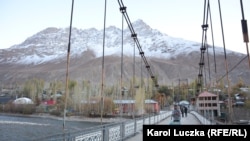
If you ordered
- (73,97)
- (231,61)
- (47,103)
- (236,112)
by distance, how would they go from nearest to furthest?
(236,112), (73,97), (47,103), (231,61)

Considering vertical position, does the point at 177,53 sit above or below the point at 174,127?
above

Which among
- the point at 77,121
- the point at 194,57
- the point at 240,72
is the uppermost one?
the point at 194,57

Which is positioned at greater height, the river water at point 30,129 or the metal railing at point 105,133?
the metal railing at point 105,133

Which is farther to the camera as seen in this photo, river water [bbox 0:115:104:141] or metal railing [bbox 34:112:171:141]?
river water [bbox 0:115:104:141]

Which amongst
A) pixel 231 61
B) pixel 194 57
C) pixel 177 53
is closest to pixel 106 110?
pixel 231 61

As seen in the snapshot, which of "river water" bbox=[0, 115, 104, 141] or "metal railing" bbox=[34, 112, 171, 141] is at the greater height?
"metal railing" bbox=[34, 112, 171, 141]

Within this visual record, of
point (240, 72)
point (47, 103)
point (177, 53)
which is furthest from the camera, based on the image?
point (177, 53)

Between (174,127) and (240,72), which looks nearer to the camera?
(174,127)

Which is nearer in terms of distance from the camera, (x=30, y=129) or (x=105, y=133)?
(x=105, y=133)

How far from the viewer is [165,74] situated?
152 metres

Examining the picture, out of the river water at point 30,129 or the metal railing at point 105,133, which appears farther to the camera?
the river water at point 30,129

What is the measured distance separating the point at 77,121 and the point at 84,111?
4547 millimetres

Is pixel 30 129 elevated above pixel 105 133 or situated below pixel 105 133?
below

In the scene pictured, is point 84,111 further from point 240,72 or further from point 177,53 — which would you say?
point 177,53
